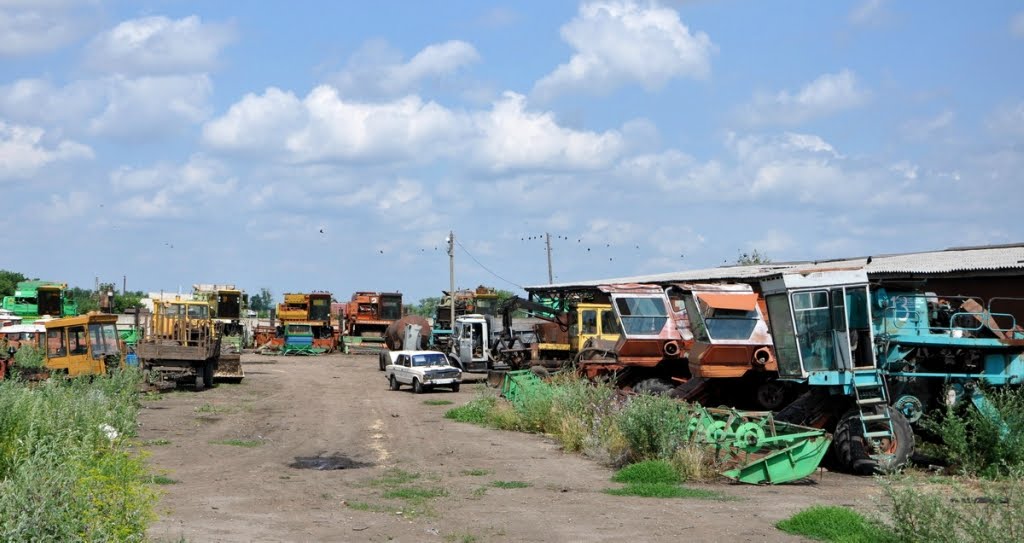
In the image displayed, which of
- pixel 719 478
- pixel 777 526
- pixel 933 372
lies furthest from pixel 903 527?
pixel 933 372

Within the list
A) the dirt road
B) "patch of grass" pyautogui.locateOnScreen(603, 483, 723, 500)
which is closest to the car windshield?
the dirt road

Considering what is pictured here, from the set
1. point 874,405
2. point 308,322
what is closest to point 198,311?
point 308,322

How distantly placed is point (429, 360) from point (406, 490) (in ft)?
67.0

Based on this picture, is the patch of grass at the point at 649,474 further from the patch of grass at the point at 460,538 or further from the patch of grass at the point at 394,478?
the patch of grass at the point at 460,538

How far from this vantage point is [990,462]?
15383 mm

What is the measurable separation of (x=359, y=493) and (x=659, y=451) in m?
4.69

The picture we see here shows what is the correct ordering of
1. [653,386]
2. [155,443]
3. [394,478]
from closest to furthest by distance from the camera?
[394,478] → [155,443] → [653,386]

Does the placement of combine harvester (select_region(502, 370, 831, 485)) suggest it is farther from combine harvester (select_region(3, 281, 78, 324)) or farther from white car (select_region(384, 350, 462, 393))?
combine harvester (select_region(3, 281, 78, 324))

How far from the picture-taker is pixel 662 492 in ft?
44.8

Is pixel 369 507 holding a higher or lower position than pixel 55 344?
lower

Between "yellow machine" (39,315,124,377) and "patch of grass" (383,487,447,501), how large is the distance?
17380 mm

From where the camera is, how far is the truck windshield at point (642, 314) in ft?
77.9

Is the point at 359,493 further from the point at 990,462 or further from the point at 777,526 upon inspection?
the point at 990,462

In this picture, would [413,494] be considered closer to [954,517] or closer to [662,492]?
[662,492]
